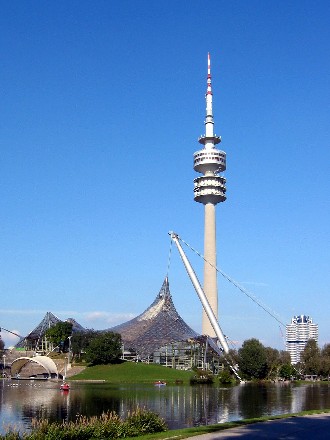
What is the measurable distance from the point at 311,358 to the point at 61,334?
143 ft

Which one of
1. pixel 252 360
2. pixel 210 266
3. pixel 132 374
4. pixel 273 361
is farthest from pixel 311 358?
pixel 210 266

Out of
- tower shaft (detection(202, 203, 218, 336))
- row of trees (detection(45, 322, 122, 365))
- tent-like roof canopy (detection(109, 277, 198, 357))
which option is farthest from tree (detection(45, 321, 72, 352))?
tower shaft (detection(202, 203, 218, 336))

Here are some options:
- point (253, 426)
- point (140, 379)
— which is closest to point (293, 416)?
point (253, 426)

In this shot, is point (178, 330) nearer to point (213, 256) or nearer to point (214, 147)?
point (213, 256)

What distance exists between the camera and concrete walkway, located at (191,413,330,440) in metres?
19.1

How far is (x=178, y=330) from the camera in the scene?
10988 cm

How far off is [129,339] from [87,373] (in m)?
26.0

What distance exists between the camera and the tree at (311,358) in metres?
94.4

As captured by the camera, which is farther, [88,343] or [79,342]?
[79,342]

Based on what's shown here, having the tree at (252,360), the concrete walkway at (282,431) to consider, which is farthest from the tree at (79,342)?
the concrete walkway at (282,431)

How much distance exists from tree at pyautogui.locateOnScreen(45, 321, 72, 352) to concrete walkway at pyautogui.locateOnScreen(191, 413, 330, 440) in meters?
83.3

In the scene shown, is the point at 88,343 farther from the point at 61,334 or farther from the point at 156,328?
the point at 156,328

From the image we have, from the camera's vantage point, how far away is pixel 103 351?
288 feet

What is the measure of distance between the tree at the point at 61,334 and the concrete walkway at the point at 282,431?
83.3 m
